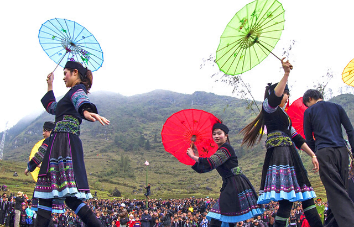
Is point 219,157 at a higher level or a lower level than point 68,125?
lower

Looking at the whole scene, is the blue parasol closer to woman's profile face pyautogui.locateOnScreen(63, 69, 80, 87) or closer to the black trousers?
woman's profile face pyautogui.locateOnScreen(63, 69, 80, 87)

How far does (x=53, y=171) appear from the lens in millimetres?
3199

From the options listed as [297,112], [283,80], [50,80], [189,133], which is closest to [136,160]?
[297,112]

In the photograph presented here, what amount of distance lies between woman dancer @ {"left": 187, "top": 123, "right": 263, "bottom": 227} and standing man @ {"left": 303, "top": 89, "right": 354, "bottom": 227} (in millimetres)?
940

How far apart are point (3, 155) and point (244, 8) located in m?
169

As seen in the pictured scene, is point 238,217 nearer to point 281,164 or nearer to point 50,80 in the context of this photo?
point 281,164

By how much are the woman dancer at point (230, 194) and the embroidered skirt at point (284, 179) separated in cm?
35

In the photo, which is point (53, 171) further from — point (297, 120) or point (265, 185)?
point (297, 120)

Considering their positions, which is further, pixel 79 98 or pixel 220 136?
pixel 220 136

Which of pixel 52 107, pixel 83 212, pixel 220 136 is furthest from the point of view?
pixel 220 136

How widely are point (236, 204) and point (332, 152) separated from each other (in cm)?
136

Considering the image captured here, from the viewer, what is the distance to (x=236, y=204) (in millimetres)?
3826

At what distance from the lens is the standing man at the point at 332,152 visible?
2.91 metres

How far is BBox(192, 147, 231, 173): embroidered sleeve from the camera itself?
3.96 meters
